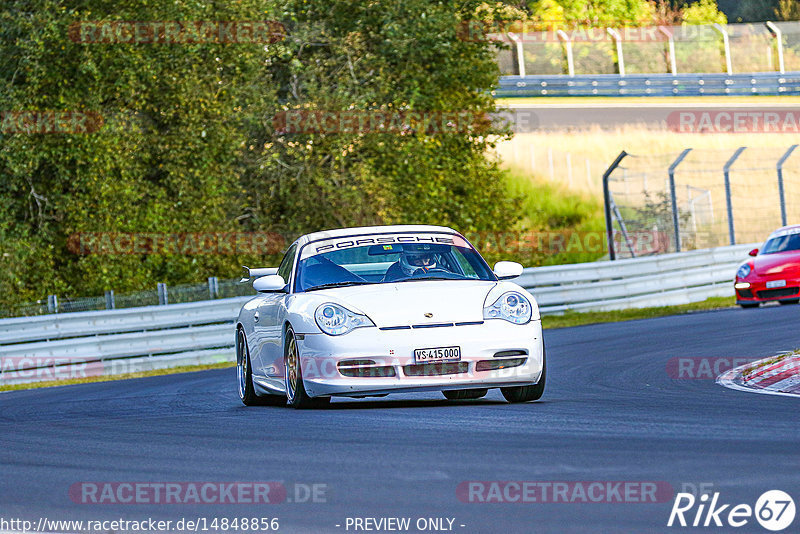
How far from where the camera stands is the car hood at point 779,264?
21828mm

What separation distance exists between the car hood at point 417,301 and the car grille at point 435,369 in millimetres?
299

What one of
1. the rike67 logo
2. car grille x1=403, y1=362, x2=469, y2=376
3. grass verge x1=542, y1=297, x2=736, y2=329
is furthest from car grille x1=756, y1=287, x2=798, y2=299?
the rike67 logo

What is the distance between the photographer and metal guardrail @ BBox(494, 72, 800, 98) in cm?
5072

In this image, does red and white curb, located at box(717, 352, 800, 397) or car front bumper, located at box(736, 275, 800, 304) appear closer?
red and white curb, located at box(717, 352, 800, 397)

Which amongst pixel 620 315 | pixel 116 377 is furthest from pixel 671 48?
pixel 116 377

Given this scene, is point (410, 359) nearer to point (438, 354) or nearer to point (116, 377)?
point (438, 354)

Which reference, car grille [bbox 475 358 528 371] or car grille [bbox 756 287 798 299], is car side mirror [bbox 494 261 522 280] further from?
car grille [bbox 756 287 798 299]

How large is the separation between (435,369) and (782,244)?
14026 millimetres

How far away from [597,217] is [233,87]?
594 inches

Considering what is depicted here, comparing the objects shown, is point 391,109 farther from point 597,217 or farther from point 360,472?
point 360,472

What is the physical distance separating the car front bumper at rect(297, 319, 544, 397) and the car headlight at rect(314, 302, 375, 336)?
5cm

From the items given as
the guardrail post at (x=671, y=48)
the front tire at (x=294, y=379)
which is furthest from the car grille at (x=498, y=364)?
the guardrail post at (x=671, y=48)

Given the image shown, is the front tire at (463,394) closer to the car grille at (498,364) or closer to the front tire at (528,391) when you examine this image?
the front tire at (528,391)

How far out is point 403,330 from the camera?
9.97 m
